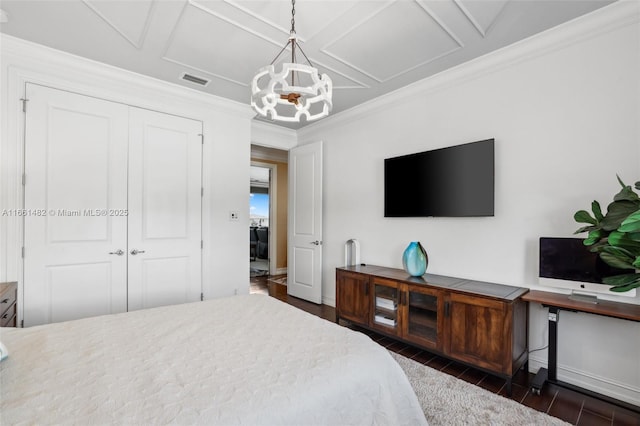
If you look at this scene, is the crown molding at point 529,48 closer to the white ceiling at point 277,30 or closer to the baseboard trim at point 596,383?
the white ceiling at point 277,30

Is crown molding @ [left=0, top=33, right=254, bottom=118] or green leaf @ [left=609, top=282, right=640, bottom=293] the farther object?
crown molding @ [left=0, top=33, right=254, bottom=118]

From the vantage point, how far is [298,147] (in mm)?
4770

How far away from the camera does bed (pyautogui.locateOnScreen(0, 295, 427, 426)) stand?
96 cm

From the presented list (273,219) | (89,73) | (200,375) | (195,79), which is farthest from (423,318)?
(273,219)

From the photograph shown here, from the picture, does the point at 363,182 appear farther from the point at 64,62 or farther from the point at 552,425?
the point at 64,62

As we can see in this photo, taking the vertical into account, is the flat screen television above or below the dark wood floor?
above

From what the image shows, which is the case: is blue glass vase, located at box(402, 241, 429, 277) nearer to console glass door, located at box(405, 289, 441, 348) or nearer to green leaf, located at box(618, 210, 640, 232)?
console glass door, located at box(405, 289, 441, 348)

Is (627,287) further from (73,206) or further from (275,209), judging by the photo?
(275,209)

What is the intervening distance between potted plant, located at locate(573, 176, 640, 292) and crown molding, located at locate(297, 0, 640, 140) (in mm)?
1255

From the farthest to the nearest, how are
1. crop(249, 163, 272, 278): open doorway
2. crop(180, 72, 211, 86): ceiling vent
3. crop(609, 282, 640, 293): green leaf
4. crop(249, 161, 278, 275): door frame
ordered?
crop(249, 163, 272, 278): open doorway, crop(249, 161, 278, 275): door frame, crop(180, 72, 211, 86): ceiling vent, crop(609, 282, 640, 293): green leaf

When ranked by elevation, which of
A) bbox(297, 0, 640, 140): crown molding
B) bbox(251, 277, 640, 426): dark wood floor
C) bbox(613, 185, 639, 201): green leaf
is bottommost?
bbox(251, 277, 640, 426): dark wood floor

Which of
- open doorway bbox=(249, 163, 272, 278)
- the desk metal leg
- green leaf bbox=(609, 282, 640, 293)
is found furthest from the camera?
open doorway bbox=(249, 163, 272, 278)

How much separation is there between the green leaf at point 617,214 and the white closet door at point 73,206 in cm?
380

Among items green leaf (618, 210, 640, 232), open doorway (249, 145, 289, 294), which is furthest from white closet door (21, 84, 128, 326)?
green leaf (618, 210, 640, 232)
